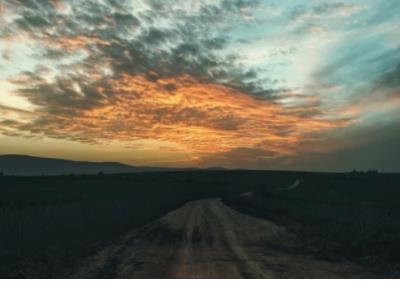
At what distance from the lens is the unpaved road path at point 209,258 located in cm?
1381

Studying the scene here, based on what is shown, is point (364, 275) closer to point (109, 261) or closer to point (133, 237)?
point (109, 261)

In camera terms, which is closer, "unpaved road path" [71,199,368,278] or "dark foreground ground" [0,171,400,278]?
"unpaved road path" [71,199,368,278]

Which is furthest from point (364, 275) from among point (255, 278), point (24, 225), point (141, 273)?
point (24, 225)

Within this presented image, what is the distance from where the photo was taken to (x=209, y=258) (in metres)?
16.5

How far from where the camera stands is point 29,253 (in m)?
17.4

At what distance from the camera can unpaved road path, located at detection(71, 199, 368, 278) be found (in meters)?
13.8

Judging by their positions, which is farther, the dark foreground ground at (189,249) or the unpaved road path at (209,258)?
the dark foreground ground at (189,249)

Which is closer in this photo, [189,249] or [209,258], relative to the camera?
[209,258]

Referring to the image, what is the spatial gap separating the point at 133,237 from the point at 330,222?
13526mm

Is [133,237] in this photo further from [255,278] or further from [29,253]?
[255,278]
